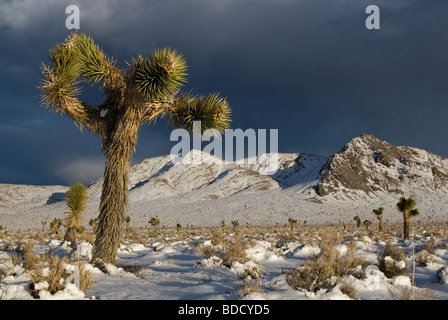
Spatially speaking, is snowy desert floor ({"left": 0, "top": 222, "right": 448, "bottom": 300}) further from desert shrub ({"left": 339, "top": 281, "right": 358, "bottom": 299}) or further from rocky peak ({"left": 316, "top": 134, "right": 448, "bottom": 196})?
rocky peak ({"left": 316, "top": 134, "right": 448, "bottom": 196})

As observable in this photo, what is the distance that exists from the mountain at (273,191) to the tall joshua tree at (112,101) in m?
68.2

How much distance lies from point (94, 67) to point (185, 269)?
20.5ft

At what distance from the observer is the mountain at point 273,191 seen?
9094cm

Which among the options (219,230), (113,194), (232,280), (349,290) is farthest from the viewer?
(219,230)

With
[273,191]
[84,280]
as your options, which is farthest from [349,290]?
[273,191]

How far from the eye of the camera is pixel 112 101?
31.2 ft

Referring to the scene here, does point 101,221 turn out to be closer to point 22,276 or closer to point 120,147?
point 120,147

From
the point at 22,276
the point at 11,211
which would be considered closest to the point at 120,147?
the point at 22,276

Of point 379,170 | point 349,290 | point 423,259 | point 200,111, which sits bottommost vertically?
point 423,259

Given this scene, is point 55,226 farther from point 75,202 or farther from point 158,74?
point 158,74

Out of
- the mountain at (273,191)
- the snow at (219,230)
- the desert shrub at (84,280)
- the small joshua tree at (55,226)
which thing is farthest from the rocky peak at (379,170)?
the desert shrub at (84,280)

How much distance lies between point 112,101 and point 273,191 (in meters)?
110

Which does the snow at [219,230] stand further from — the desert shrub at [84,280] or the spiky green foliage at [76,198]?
the spiky green foliage at [76,198]
